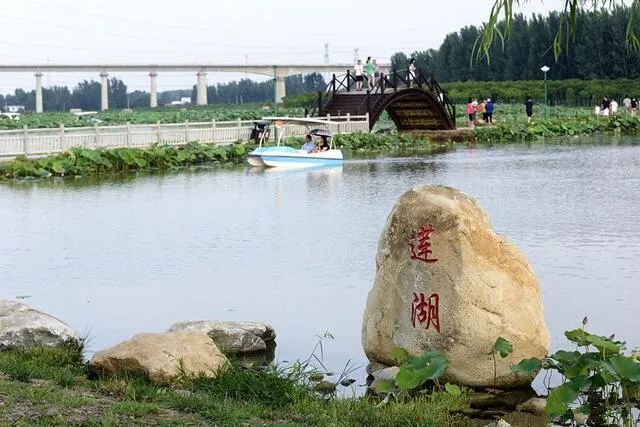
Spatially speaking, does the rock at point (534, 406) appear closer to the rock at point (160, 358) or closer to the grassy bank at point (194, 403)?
the grassy bank at point (194, 403)

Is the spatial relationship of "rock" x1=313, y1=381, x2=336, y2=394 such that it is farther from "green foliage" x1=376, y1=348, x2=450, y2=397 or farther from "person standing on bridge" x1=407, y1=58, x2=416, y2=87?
"person standing on bridge" x1=407, y1=58, x2=416, y2=87

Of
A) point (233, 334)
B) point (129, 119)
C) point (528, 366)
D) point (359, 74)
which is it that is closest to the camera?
point (528, 366)

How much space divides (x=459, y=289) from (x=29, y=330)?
135 inches

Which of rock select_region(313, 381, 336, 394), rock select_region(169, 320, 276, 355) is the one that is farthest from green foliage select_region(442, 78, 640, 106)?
rock select_region(313, 381, 336, 394)

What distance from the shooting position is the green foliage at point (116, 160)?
29.1 metres

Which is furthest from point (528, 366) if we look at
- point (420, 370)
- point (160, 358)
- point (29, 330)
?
point (29, 330)

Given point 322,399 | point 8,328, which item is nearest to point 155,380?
point 322,399

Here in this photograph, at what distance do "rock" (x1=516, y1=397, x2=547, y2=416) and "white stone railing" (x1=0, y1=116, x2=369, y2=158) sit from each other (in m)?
24.6

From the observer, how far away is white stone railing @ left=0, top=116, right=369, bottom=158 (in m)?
31.2

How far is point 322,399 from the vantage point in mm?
7816

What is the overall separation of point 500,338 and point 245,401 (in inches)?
75.9

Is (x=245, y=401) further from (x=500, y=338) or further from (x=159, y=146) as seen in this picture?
(x=159, y=146)

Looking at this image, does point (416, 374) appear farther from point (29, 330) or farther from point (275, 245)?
point (275, 245)

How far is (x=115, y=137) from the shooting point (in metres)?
34.0
